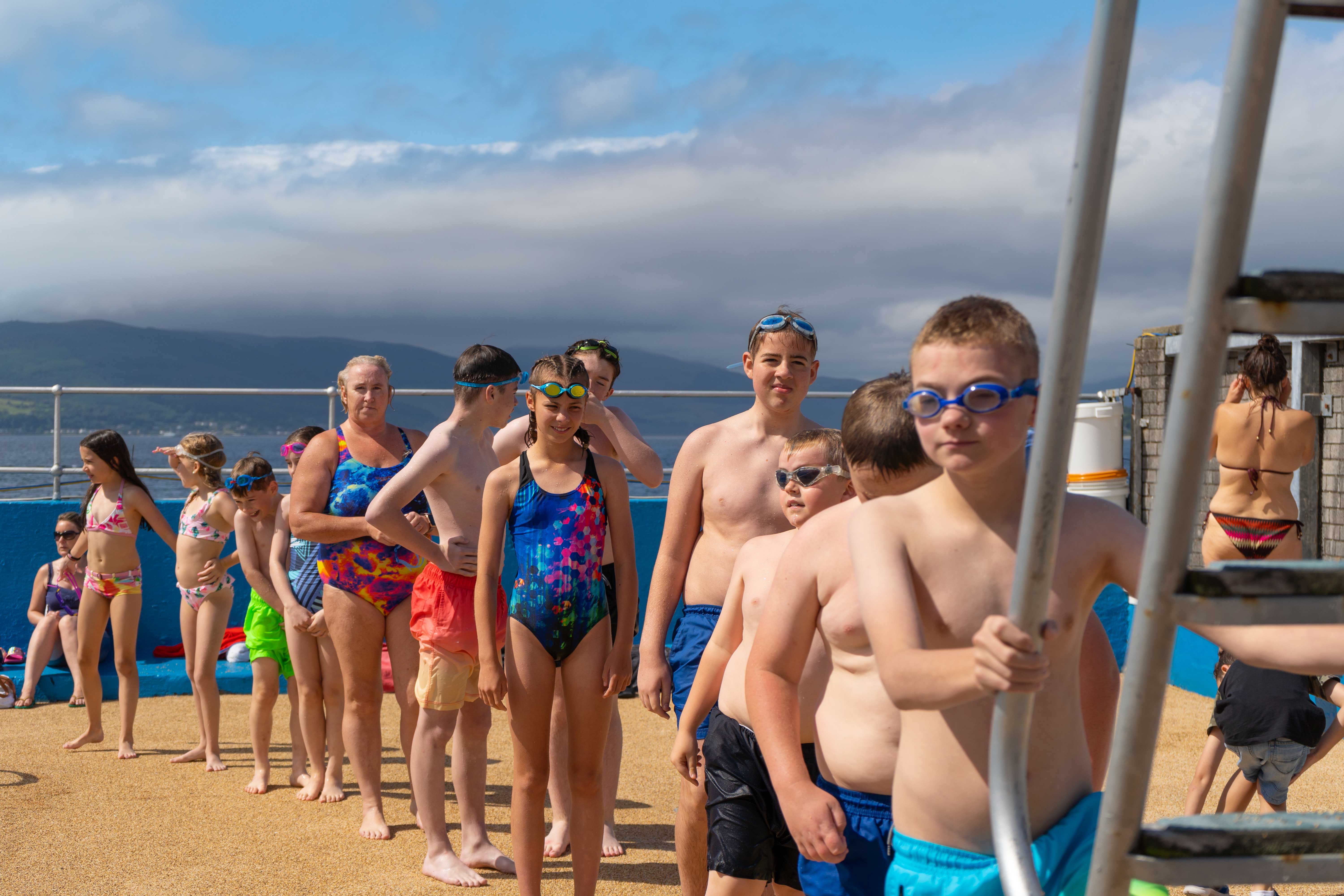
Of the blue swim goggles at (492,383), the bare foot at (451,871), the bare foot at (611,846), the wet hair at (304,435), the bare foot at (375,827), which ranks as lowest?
the bare foot at (375,827)

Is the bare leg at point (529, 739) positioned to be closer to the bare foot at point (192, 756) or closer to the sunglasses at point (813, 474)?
the sunglasses at point (813, 474)

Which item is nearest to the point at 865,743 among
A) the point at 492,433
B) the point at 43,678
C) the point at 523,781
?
the point at 523,781

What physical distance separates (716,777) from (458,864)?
2.05m

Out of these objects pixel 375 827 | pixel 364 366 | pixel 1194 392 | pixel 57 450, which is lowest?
pixel 375 827

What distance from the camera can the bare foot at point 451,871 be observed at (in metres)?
4.22

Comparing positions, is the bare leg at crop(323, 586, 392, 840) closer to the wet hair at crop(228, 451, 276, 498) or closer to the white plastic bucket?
the wet hair at crop(228, 451, 276, 498)

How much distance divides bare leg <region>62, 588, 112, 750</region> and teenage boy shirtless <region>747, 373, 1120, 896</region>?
18.7 ft

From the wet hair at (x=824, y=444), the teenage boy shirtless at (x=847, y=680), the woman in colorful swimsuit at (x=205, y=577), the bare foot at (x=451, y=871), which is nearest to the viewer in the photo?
the teenage boy shirtless at (x=847, y=680)

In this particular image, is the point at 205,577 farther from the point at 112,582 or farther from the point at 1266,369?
the point at 1266,369

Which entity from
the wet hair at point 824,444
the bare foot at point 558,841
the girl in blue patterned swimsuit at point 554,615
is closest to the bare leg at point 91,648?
the bare foot at point 558,841

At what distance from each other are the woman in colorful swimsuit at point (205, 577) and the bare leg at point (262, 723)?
1.18 feet

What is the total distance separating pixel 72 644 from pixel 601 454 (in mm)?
5440

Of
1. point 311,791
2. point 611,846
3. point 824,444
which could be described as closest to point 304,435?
point 311,791

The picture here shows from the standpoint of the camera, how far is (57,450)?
30.6 ft
